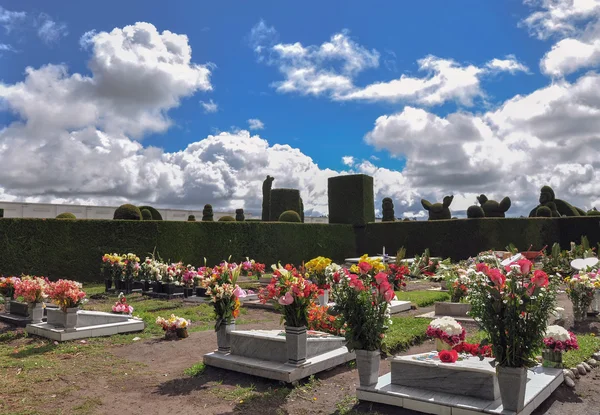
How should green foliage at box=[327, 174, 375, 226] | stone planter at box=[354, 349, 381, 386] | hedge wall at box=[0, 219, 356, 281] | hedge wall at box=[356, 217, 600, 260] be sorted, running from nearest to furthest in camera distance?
stone planter at box=[354, 349, 381, 386], hedge wall at box=[0, 219, 356, 281], hedge wall at box=[356, 217, 600, 260], green foliage at box=[327, 174, 375, 226]

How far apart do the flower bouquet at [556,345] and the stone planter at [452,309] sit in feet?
13.4

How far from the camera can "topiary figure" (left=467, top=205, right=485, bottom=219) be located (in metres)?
25.0

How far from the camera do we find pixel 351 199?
27.0 m

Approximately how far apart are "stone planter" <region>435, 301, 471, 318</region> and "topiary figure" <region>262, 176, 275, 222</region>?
20522mm

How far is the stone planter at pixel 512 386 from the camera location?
4.38 metres

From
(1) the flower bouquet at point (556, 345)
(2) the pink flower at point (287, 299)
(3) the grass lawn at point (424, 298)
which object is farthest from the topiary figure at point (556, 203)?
(2) the pink flower at point (287, 299)

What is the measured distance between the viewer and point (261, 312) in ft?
39.2

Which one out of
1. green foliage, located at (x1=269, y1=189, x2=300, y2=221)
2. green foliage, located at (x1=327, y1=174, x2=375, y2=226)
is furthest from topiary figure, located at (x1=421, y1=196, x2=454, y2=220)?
green foliage, located at (x1=269, y1=189, x2=300, y2=221)

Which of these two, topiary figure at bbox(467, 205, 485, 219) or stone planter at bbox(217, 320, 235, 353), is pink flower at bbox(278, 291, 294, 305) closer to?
stone planter at bbox(217, 320, 235, 353)

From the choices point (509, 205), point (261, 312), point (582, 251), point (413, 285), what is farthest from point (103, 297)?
point (509, 205)

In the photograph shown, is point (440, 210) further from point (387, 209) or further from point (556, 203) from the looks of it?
point (556, 203)

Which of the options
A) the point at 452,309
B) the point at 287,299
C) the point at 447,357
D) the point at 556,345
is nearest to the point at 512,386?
the point at 447,357

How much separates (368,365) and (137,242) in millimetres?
15039

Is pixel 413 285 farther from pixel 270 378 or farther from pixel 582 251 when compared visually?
pixel 270 378
